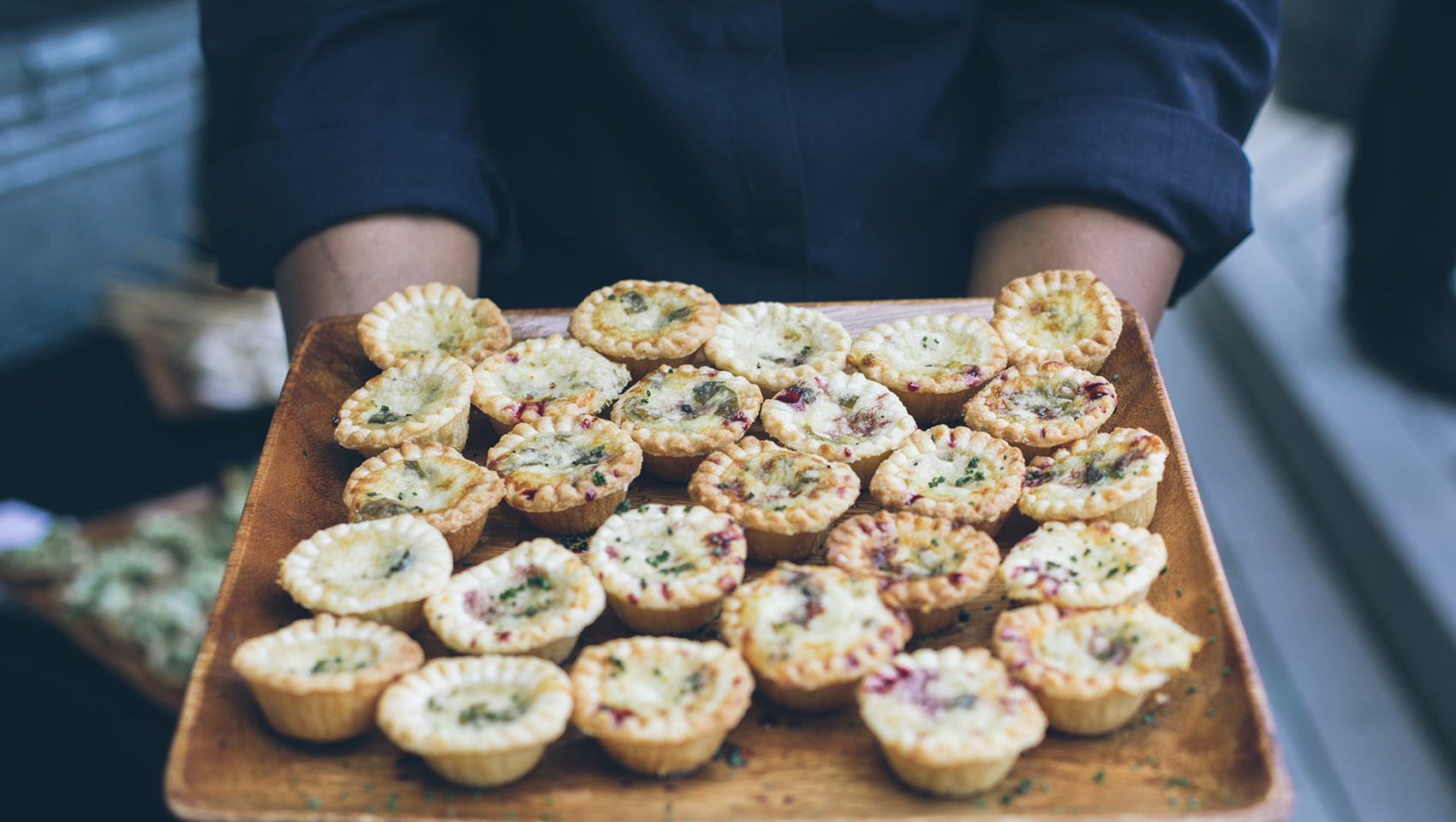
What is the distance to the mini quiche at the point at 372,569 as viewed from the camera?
1.73 metres

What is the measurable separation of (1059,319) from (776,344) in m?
0.54

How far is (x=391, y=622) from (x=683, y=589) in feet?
1.45

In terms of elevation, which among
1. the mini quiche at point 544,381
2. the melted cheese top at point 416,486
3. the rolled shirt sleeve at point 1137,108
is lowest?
the melted cheese top at point 416,486

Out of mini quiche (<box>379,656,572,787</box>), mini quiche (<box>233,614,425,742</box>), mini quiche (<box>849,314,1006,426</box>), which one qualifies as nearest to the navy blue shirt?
mini quiche (<box>849,314,1006,426</box>)

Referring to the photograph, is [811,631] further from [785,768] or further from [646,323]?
[646,323]

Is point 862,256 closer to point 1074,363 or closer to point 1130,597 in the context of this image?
point 1074,363

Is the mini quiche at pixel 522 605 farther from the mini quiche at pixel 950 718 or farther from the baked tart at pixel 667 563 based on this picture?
the mini quiche at pixel 950 718

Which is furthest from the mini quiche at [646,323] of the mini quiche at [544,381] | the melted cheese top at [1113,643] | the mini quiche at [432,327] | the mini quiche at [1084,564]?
the melted cheese top at [1113,643]

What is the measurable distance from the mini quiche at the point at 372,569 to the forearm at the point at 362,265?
2.43 feet

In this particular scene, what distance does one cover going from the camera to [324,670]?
1622 mm

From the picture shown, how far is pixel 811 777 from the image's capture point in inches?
59.2

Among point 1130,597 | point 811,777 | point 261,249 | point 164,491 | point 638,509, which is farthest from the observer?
point 164,491

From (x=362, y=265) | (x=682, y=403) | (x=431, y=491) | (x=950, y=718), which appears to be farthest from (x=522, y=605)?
(x=362, y=265)

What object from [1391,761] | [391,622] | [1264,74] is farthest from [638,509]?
[1391,761]
